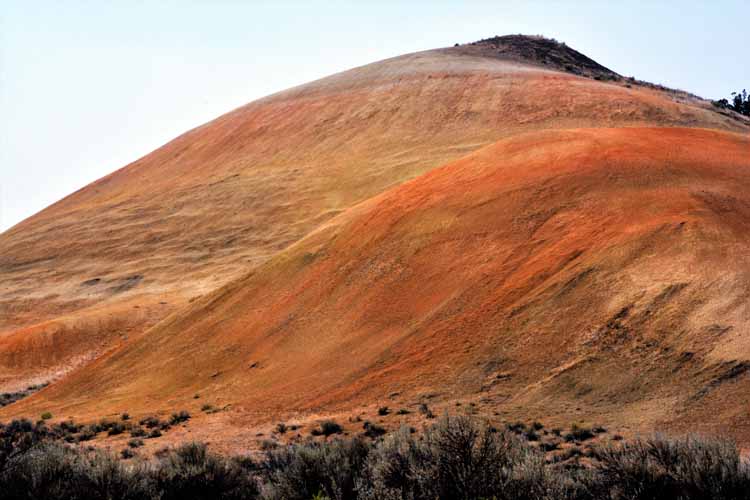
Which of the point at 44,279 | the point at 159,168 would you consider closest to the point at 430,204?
the point at 44,279

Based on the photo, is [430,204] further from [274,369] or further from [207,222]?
[207,222]

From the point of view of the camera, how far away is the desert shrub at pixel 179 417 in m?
16.6

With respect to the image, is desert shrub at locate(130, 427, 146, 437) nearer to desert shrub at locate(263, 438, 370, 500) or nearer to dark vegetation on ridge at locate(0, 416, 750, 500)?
dark vegetation on ridge at locate(0, 416, 750, 500)

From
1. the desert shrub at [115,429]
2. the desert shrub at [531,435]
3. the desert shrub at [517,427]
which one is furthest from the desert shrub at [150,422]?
the desert shrub at [531,435]

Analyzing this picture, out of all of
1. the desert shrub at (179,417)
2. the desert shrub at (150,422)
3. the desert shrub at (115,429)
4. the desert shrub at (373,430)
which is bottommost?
the desert shrub at (373,430)

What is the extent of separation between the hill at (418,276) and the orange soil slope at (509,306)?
0.06 m

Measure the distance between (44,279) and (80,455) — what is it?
106ft

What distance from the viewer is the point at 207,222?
40312 mm

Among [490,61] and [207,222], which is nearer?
[207,222]

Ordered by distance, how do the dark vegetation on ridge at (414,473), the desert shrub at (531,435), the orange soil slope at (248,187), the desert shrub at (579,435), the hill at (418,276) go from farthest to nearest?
the orange soil slope at (248,187), the hill at (418,276), the desert shrub at (531,435), the desert shrub at (579,435), the dark vegetation on ridge at (414,473)

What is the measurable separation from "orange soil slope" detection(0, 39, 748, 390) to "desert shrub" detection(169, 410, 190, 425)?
39.2 ft

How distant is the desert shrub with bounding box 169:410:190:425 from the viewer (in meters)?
16.6

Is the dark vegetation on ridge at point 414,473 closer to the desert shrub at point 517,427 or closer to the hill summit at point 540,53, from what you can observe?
the desert shrub at point 517,427

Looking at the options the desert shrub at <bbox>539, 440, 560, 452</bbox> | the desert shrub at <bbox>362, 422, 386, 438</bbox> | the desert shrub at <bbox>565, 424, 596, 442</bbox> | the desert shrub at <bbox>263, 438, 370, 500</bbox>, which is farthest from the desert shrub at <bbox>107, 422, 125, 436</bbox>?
the desert shrub at <bbox>565, 424, 596, 442</bbox>
